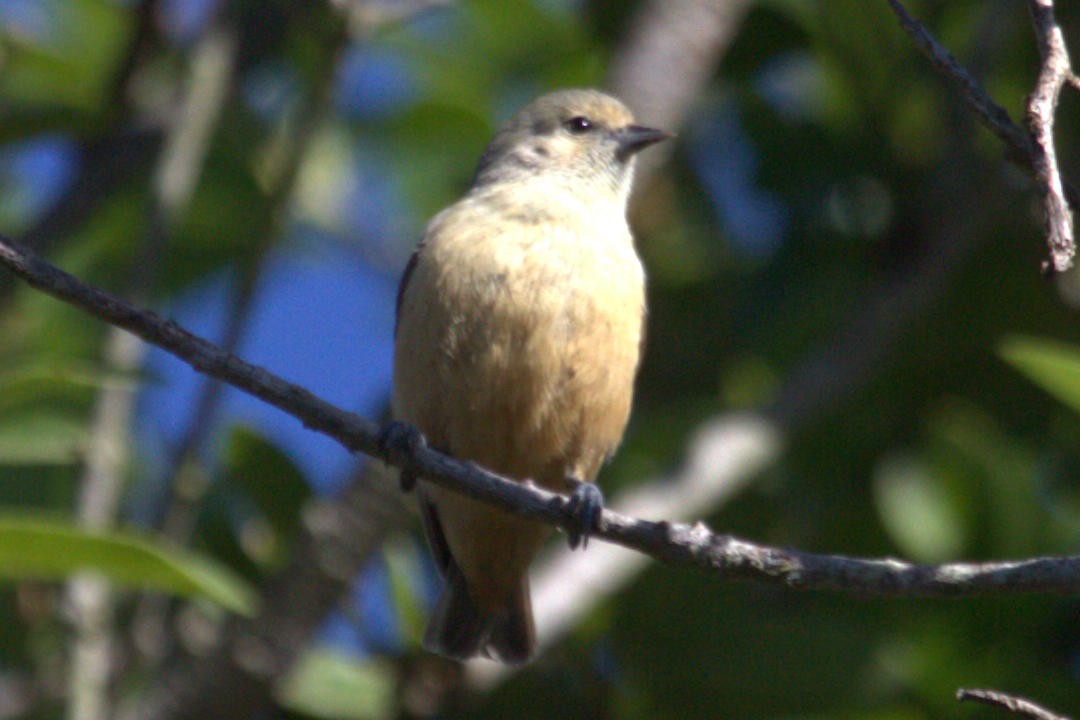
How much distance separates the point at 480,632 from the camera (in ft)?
15.4

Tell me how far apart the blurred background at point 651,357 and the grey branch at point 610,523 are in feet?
2.87

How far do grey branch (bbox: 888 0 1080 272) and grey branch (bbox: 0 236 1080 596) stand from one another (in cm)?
73

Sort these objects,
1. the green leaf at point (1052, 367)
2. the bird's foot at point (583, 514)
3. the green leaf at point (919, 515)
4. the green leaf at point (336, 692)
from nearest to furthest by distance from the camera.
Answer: the bird's foot at point (583, 514)
the green leaf at point (1052, 367)
the green leaf at point (336, 692)
the green leaf at point (919, 515)

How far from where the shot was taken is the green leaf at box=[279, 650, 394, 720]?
4809mm

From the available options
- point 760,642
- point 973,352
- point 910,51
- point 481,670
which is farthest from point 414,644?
point 910,51

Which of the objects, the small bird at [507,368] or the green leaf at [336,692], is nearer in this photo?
the small bird at [507,368]

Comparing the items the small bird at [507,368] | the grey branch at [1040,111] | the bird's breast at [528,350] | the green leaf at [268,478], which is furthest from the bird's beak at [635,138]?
the grey branch at [1040,111]

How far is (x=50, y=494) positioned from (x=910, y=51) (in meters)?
3.45

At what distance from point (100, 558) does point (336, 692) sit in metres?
1.28

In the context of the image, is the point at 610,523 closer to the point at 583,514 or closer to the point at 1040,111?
the point at 583,514

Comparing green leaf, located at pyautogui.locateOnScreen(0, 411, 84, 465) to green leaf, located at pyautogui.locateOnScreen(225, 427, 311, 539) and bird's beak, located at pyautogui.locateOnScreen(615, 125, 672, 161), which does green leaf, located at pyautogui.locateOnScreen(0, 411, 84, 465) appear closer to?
green leaf, located at pyautogui.locateOnScreen(225, 427, 311, 539)

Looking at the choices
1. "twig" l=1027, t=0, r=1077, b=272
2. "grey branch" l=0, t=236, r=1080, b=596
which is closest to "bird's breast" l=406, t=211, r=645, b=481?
"grey branch" l=0, t=236, r=1080, b=596

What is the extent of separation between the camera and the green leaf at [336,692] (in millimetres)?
4809

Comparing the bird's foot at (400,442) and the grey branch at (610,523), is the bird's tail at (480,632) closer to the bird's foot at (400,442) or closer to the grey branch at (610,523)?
the bird's foot at (400,442)
